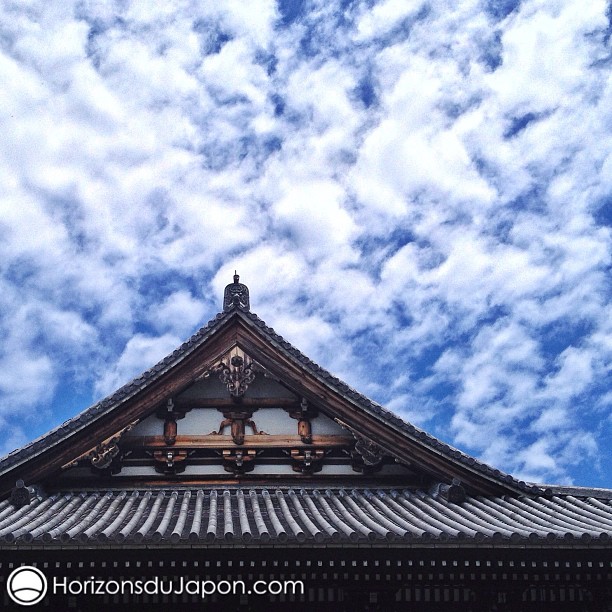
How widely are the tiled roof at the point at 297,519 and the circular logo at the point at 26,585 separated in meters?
0.43

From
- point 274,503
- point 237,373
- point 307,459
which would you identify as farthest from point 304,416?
point 274,503

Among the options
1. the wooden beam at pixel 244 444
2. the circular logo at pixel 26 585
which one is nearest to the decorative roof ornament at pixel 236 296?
the wooden beam at pixel 244 444

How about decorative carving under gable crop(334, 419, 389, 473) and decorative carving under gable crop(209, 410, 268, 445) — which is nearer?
→ decorative carving under gable crop(334, 419, 389, 473)

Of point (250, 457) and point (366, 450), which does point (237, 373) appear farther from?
point (366, 450)

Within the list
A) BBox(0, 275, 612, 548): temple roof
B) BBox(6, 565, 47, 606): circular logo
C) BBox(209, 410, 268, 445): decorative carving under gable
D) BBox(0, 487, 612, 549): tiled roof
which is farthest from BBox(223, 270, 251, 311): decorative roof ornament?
BBox(6, 565, 47, 606): circular logo

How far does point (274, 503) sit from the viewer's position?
32.8 feet

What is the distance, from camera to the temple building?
802 cm

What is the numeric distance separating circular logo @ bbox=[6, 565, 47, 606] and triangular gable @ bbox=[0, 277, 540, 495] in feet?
8.21

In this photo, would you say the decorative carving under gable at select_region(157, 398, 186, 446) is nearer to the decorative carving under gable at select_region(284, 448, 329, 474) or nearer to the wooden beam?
the wooden beam

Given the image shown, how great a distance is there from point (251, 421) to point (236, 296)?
195cm

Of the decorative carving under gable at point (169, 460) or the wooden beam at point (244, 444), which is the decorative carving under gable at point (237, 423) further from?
the decorative carving under gable at point (169, 460)

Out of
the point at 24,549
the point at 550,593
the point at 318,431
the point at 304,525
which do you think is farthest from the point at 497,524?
the point at 24,549

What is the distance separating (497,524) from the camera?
9.12 m

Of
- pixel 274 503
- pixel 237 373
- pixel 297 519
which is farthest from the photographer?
pixel 237 373
